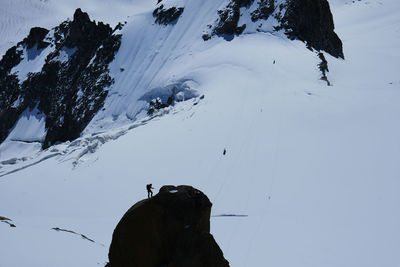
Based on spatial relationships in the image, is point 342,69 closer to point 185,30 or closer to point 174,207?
point 185,30

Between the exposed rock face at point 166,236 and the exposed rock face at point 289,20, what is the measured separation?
38783 millimetres

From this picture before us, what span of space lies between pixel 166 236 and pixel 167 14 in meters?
47.2

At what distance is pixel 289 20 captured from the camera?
4591 centimetres

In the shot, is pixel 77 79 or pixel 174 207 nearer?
pixel 174 207

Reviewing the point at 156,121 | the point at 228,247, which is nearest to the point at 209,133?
the point at 156,121

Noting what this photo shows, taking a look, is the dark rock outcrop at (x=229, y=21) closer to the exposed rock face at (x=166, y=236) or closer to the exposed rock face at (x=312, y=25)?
the exposed rock face at (x=312, y=25)

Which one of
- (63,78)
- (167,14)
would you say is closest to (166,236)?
(167,14)

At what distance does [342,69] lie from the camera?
43406mm

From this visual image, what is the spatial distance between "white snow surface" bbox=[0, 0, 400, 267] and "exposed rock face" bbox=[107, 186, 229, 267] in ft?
12.1

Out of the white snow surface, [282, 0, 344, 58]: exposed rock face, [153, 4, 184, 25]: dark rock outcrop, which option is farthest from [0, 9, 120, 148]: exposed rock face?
[282, 0, 344, 58]: exposed rock face

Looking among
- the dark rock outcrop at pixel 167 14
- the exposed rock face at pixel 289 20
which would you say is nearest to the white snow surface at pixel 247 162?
the exposed rock face at pixel 289 20

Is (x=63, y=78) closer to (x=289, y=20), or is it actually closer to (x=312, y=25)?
(x=289, y=20)

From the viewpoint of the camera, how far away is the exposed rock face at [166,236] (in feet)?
29.5

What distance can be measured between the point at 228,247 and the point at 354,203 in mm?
6213
